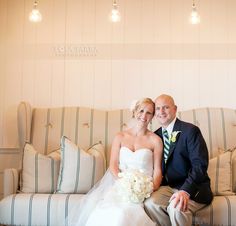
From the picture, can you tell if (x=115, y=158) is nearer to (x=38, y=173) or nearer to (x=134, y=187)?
(x=134, y=187)

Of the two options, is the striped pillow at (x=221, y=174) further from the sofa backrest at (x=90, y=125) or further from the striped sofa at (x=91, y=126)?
the sofa backrest at (x=90, y=125)

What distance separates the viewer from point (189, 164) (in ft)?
7.72

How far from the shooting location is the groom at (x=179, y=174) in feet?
6.85

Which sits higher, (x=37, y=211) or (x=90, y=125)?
(x=90, y=125)

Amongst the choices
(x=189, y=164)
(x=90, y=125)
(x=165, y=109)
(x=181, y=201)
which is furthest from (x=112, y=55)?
(x=181, y=201)

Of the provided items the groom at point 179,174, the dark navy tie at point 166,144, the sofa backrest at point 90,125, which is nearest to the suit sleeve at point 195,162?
the groom at point 179,174

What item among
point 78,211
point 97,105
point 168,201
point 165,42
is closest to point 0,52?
point 97,105

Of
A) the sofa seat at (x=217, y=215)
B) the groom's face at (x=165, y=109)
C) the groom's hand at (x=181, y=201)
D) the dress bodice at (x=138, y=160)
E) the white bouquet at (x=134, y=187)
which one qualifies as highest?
the groom's face at (x=165, y=109)

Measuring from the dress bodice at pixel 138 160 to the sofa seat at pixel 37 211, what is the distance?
1.44 ft

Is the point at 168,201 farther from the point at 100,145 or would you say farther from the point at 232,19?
the point at 232,19

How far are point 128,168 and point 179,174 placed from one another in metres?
0.37

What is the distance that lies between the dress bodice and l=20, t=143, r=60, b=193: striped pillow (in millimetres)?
631

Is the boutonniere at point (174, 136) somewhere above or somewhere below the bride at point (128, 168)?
above

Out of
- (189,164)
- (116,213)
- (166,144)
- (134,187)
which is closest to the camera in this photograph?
(116,213)
